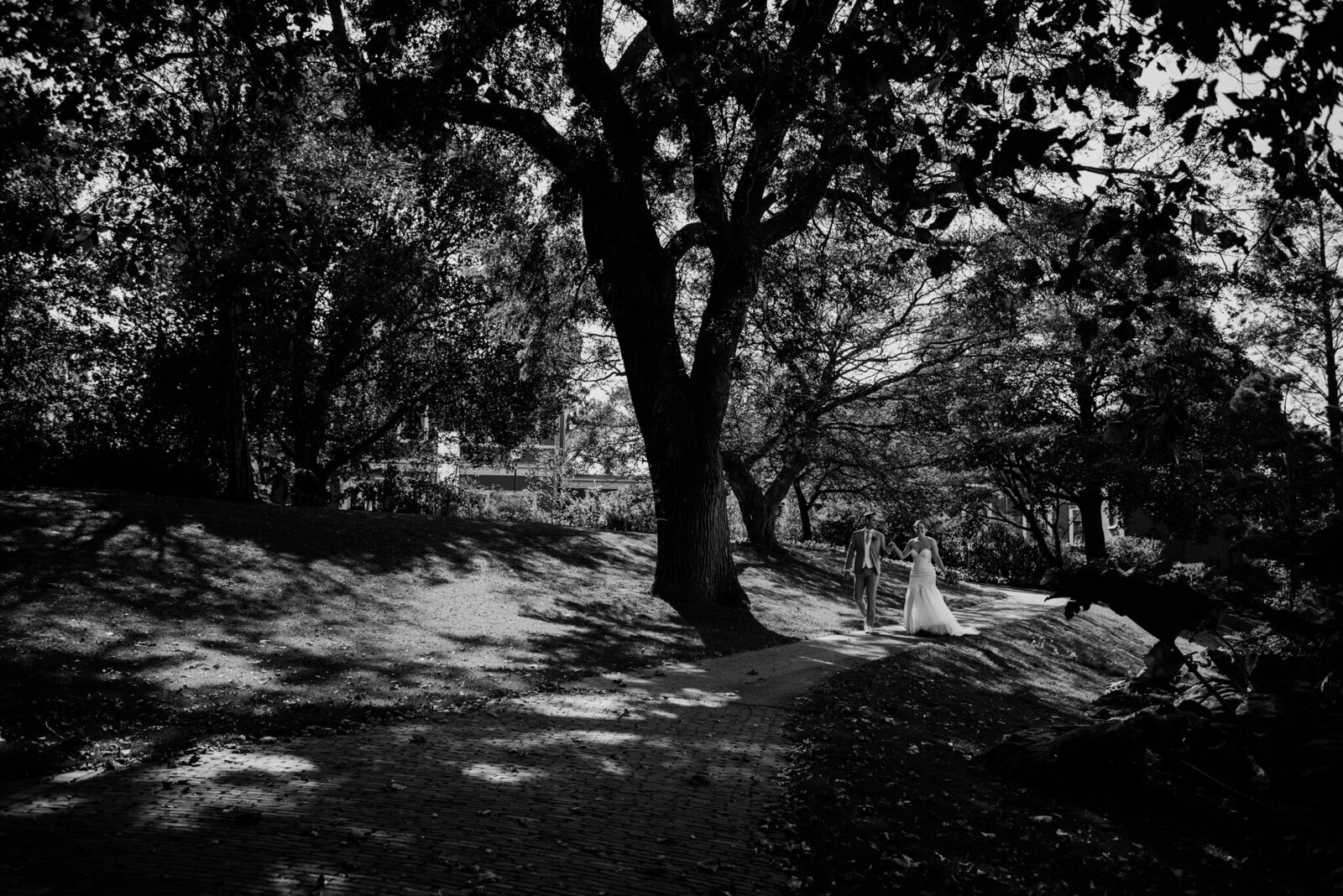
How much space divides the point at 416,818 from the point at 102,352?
23164mm

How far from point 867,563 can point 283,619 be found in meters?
8.73

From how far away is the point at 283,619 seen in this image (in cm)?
1133

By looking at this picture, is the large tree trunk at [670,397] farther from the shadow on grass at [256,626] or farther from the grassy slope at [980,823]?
the grassy slope at [980,823]

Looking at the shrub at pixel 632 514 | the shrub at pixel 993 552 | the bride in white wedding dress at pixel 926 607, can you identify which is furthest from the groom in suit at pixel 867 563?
the shrub at pixel 993 552

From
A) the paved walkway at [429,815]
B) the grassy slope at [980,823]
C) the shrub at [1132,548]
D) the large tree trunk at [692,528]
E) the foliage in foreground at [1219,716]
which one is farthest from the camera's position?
the shrub at [1132,548]

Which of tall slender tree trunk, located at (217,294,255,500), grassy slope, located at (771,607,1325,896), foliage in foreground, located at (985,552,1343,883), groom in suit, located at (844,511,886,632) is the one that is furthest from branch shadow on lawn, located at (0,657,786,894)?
tall slender tree trunk, located at (217,294,255,500)

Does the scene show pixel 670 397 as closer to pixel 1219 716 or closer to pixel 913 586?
pixel 913 586

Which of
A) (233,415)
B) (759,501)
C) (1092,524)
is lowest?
(759,501)

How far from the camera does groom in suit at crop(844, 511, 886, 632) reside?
15.3 m

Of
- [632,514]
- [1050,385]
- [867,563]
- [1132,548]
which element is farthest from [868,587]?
[1132,548]

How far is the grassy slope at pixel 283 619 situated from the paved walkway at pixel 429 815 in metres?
1.04

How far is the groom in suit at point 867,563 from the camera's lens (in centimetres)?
1527

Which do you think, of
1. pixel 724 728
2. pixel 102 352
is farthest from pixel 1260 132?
pixel 102 352

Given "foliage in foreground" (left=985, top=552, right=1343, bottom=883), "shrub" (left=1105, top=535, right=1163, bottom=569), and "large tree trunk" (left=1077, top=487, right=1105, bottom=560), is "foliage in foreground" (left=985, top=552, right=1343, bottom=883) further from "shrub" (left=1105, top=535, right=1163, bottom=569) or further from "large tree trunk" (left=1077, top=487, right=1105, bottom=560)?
"shrub" (left=1105, top=535, right=1163, bottom=569)
